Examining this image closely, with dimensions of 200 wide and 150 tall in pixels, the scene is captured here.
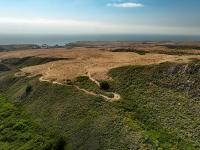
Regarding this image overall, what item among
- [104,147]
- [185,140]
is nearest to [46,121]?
[104,147]

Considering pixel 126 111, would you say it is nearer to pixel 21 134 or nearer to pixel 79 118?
pixel 79 118

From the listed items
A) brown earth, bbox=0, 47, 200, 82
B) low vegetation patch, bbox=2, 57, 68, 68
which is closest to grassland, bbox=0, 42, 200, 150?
brown earth, bbox=0, 47, 200, 82

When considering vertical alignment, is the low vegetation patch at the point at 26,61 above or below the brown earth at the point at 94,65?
below

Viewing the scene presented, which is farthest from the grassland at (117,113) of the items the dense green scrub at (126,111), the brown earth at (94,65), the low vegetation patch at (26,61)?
the low vegetation patch at (26,61)

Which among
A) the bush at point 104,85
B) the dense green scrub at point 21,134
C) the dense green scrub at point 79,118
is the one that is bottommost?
the dense green scrub at point 21,134

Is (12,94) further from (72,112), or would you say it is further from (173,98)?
(173,98)

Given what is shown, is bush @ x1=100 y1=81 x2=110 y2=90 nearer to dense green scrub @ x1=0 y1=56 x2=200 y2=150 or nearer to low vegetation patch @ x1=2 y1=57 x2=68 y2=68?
dense green scrub @ x1=0 y1=56 x2=200 y2=150

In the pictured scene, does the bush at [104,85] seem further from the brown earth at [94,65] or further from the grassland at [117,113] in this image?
the brown earth at [94,65]

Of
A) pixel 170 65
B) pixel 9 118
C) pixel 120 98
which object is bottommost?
pixel 9 118
